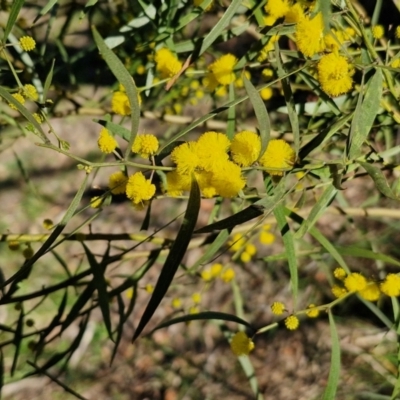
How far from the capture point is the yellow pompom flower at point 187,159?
0.68 metres

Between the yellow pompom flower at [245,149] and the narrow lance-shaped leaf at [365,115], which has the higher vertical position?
the narrow lance-shaped leaf at [365,115]

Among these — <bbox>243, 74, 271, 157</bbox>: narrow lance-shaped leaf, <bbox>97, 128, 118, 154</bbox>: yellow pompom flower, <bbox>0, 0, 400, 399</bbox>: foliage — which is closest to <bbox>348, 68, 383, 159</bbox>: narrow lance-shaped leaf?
<bbox>0, 0, 400, 399</bbox>: foliage

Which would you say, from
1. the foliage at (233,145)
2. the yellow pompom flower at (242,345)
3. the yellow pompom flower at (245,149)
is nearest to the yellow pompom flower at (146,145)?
the foliage at (233,145)

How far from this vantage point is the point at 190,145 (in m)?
0.69

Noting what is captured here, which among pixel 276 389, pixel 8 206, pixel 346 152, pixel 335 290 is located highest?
pixel 346 152

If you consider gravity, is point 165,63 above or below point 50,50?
above

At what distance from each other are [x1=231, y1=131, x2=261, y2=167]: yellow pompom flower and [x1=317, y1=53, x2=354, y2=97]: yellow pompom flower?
5.2 inches

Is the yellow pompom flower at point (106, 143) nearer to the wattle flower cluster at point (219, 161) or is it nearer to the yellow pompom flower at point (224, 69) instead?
the wattle flower cluster at point (219, 161)

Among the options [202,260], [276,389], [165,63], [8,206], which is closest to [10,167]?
[8,206]

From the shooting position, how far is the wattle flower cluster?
68 cm

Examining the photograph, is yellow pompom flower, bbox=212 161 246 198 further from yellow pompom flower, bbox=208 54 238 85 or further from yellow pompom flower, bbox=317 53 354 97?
yellow pompom flower, bbox=208 54 238 85

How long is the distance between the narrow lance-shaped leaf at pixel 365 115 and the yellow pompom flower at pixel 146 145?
26cm

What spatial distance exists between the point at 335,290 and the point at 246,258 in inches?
18.7

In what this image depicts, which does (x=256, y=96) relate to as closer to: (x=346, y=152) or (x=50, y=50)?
(x=346, y=152)
